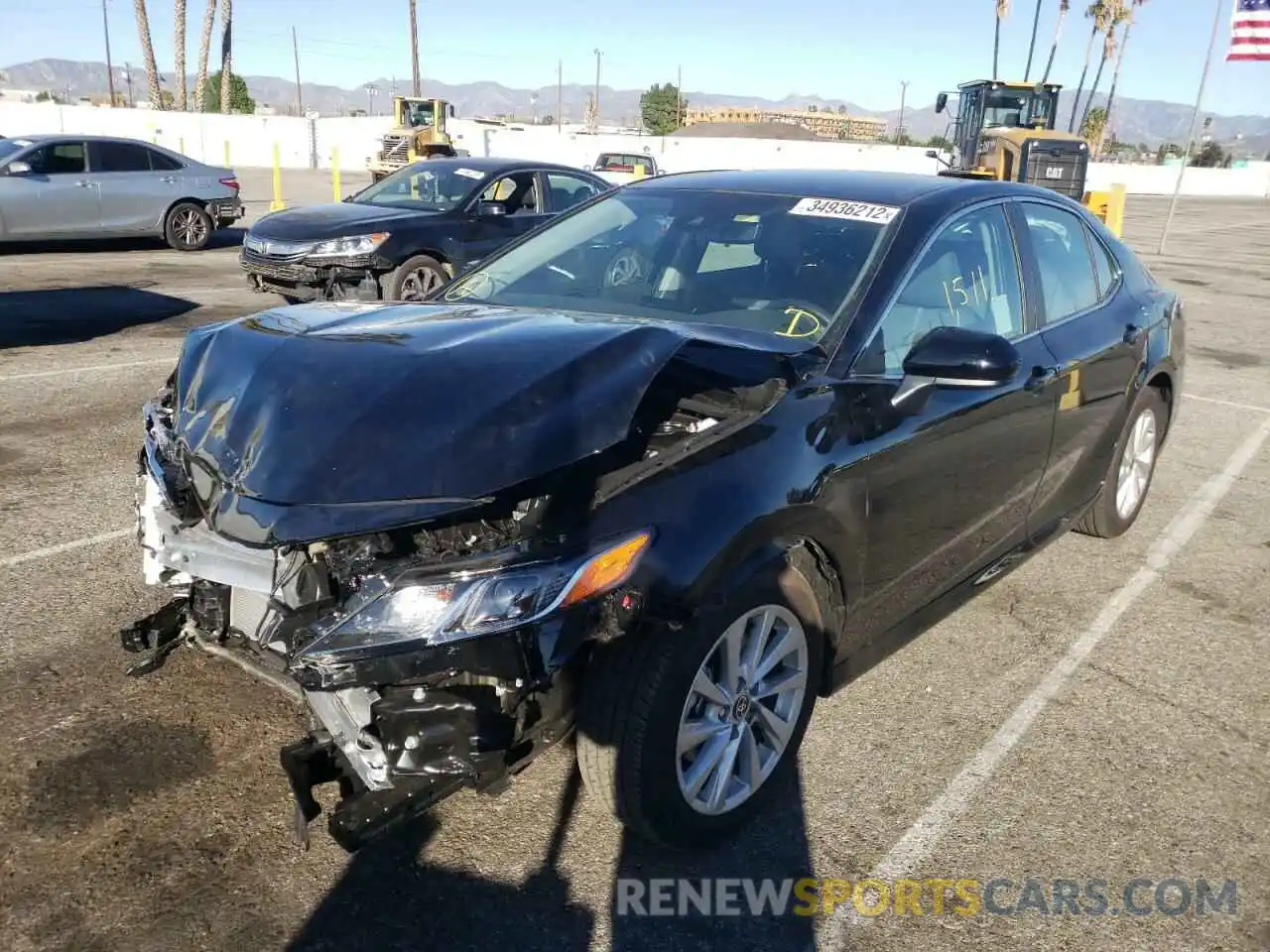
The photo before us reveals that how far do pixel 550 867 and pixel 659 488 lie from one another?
41.5 inches

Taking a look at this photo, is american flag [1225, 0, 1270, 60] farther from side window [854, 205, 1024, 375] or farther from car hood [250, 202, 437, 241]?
side window [854, 205, 1024, 375]

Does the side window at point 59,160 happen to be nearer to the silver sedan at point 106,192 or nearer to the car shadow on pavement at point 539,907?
the silver sedan at point 106,192

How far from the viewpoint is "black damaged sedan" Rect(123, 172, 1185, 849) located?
91.0 inches

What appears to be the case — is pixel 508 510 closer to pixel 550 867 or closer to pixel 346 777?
pixel 346 777

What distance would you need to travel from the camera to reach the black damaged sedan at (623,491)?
91.0 inches

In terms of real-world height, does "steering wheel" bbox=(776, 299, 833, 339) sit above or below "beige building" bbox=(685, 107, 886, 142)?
above

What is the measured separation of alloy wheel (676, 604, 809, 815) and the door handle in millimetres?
1466

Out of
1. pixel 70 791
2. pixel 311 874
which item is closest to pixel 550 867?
pixel 311 874

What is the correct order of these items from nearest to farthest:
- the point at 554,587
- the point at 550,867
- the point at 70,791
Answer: the point at 554,587
the point at 550,867
the point at 70,791

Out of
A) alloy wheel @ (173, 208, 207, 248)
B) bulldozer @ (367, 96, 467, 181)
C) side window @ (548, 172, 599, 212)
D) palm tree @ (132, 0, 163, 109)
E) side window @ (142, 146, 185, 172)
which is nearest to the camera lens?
side window @ (548, 172, 599, 212)

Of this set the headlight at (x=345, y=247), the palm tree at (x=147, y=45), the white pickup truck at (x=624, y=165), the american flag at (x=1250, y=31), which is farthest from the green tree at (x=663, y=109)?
the headlight at (x=345, y=247)

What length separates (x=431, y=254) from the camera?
33.0ft

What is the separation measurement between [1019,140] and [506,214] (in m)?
16.7

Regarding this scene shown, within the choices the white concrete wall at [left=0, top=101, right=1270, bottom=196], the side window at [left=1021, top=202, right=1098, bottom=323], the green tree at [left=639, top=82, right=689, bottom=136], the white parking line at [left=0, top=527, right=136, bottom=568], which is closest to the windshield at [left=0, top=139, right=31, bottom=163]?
the white parking line at [left=0, top=527, right=136, bottom=568]
